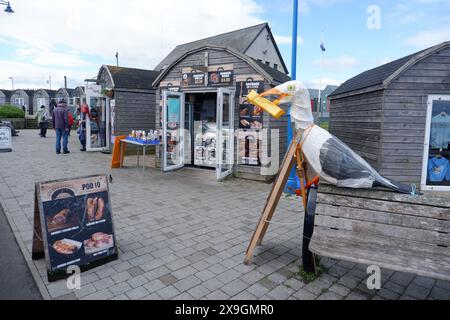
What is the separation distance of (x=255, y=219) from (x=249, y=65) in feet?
13.6

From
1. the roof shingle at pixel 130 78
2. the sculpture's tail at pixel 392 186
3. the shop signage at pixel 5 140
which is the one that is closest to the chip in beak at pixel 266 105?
the sculpture's tail at pixel 392 186

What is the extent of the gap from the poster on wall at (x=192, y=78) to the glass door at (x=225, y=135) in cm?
94

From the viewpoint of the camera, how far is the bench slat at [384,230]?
8.57 feet

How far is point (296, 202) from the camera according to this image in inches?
246

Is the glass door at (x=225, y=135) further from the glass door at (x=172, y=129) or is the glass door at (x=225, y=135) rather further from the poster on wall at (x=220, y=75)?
the glass door at (x=172, y=129)

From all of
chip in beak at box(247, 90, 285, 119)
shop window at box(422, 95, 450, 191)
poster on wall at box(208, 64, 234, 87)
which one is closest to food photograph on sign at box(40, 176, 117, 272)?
chip in beak at box(247, 90, 285, 119)

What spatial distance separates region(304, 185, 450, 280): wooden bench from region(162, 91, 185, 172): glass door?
615 centimetres

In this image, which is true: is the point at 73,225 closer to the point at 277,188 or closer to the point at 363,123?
the point at 277,188

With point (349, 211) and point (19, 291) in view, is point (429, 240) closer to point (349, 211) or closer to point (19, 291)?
point (349, 211)

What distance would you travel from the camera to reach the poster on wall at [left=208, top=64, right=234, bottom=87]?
26.5ft

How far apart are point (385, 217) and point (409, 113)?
211 inches

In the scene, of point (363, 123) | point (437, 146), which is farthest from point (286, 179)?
point (363, 123)

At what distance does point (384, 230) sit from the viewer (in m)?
2.79

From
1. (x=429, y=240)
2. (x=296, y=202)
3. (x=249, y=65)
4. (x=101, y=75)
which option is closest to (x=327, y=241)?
(x=429, y=240)
